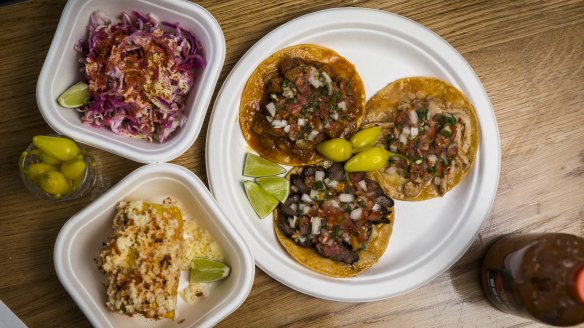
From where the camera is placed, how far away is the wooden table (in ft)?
9.48

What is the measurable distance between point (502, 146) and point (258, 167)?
1653 millimetres

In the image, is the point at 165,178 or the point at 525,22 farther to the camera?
the point at 525,22

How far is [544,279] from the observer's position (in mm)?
2490

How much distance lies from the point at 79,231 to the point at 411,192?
2017mm

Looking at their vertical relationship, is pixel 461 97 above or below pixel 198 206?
above

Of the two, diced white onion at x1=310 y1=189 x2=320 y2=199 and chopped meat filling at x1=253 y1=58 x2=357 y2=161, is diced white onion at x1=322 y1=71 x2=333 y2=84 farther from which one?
diced white onion at x1=310 y1=189 x2=320 y2=199

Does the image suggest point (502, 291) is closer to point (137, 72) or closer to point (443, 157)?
point (443, 157)

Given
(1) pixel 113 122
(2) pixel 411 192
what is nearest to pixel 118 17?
(1) pixel 113 122

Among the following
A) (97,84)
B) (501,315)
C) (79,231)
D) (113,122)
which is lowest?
(501,315)

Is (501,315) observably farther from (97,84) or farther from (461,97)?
(97,84)

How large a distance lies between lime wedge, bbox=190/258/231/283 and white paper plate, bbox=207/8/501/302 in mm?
220

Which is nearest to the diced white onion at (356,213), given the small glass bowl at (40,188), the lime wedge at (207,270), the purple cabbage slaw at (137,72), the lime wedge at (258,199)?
the lime wedge at (258,199)

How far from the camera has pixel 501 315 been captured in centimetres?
306

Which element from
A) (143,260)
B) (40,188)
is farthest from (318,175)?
(40,188)
